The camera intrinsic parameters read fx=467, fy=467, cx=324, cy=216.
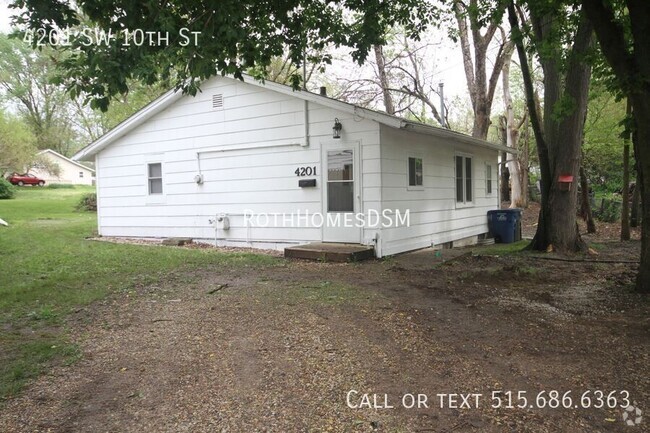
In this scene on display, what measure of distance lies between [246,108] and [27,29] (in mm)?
6073

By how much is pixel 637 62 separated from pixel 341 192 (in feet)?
17.8

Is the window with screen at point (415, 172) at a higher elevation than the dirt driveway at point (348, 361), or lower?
higher

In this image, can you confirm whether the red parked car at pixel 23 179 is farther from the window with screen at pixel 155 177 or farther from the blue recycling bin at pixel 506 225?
the blue recycling bin at pixel 506 225

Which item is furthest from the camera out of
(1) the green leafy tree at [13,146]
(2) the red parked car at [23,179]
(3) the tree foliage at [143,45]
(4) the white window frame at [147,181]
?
(2) the red parked car at [23,179]

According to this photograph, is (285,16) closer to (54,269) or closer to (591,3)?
(591,3)

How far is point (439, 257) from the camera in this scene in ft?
30.8

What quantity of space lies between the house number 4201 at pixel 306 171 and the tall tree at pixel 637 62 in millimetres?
5606

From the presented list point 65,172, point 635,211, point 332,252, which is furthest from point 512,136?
point 65,172

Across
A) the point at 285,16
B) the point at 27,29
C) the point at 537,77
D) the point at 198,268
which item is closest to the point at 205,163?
the point at 198,268

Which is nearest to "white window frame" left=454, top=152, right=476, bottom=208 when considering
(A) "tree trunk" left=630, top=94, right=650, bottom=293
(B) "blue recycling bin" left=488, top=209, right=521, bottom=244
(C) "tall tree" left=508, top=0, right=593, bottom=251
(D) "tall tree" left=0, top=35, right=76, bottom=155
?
(B) "blue recycling bin" left=488, top=209, right=521, bottom=244

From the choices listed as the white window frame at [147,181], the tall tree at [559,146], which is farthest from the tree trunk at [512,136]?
the white window frame at [147,181]

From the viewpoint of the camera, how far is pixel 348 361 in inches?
144

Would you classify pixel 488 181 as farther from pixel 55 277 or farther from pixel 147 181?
pixel 55 277

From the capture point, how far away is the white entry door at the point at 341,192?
361 inches
